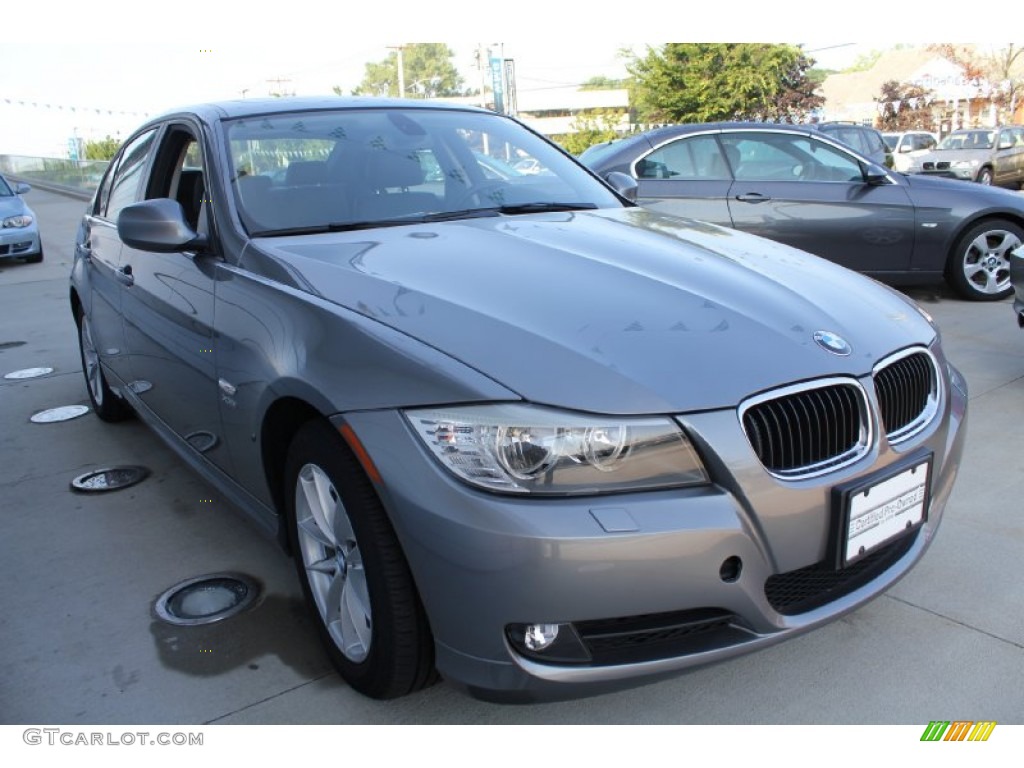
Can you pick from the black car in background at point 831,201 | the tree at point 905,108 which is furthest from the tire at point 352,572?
the tree at point 905,108

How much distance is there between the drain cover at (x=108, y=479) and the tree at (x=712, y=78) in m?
33.5

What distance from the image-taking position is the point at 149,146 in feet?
13.0

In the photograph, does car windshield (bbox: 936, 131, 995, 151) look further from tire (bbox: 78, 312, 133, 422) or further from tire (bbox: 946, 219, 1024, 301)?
tire (bbox: 78, 312, 133, 422)

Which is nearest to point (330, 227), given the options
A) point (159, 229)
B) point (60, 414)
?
point (159, 229)

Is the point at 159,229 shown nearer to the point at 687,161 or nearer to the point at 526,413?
the point at 526,413

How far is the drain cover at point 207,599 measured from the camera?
2896 millimetres

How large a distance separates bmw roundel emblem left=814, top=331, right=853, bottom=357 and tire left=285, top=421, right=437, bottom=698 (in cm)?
114

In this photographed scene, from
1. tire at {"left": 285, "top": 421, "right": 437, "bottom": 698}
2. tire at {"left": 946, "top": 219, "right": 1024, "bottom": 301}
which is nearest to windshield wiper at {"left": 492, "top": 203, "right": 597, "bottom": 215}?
tire at {"left": 285, "top": 421, "right": 437, "bottom": 698}

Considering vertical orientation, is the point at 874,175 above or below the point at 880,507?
above

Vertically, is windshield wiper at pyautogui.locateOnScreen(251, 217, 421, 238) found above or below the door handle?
above

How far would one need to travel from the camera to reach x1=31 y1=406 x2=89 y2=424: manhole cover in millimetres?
5195

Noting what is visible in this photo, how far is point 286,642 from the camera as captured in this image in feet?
8.96

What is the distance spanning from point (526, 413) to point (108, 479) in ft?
9.74

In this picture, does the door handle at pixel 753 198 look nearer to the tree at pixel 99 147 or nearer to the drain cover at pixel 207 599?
the drain cover at pixel 207 599
